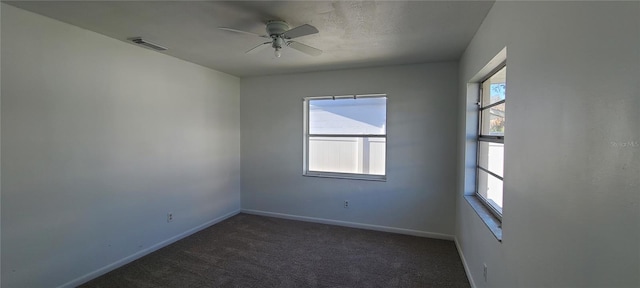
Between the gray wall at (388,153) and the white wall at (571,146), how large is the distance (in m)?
2.00

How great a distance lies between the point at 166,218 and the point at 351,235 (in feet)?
8.29

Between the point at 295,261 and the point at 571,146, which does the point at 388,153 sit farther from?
the point at 571,146

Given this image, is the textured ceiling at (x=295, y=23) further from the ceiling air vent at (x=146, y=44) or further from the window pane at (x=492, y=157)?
the window pane at (x=492, y=157)

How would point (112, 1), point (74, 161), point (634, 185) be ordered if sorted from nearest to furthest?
1. point (634, 185)
2. point (112, 1)
3. point (74, 161)

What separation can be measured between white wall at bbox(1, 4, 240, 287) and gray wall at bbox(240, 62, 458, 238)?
1.09m

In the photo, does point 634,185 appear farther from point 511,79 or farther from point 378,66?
point 378,66

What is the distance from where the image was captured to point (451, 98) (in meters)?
3.60

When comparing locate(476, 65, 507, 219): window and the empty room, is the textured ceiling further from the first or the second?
locate(476, 65, 507, 219): window

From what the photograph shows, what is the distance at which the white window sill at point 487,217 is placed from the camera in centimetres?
192

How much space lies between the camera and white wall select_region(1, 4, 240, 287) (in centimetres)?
218

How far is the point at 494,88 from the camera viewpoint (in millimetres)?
2492

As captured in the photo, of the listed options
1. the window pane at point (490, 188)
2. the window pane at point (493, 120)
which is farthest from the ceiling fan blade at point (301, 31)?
the window pane at point (490, 188)

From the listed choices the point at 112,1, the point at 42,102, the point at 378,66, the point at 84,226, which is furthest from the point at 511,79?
the point at 84,226

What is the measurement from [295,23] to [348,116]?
2118mm
